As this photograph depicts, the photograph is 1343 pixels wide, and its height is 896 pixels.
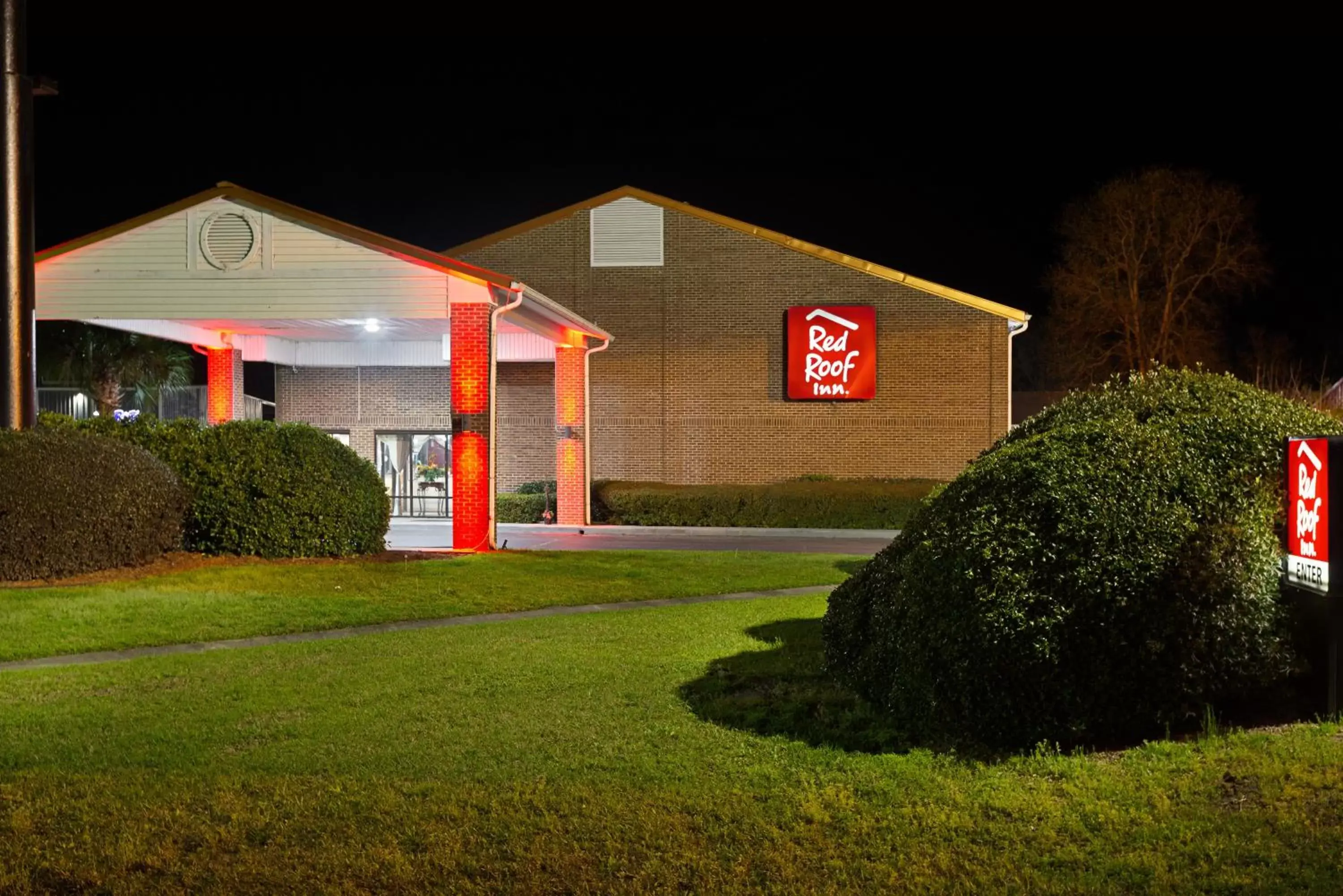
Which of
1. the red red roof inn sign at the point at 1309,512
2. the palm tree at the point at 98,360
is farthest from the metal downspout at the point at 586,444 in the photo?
the red red roof inn sign at the point at 1309,512

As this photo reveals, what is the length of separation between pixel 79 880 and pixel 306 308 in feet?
51.5

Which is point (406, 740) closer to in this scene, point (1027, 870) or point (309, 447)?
point (1027, 870)

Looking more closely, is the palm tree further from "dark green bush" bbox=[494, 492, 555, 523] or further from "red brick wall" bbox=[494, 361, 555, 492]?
"dark green bush" bbox=[494, 492, 555, 523]

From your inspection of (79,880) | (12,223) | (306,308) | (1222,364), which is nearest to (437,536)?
(306,308)

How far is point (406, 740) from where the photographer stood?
7.01 meters

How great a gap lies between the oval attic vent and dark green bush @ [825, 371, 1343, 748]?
50.3 feet

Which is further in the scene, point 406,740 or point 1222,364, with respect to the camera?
point 1222,364

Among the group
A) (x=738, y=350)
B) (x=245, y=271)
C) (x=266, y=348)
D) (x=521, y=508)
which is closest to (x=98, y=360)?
(x=266, y=348)

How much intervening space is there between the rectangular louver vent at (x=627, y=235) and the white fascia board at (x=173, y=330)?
9507 mm

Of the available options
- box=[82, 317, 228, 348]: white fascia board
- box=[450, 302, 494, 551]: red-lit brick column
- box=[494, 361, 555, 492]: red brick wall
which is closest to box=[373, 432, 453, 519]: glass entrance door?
box=[494, 361, 555, 492]: red brick wall

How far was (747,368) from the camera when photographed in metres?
31.0

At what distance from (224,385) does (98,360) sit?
5495 mm

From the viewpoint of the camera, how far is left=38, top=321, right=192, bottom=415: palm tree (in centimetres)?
3027

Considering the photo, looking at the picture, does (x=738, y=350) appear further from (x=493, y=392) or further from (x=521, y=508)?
(x=493, y=392)
